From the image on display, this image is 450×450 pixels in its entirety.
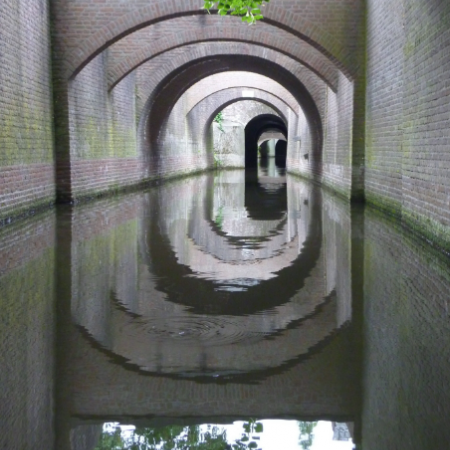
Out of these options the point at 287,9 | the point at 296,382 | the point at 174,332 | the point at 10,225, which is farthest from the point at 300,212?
the point at 296,382

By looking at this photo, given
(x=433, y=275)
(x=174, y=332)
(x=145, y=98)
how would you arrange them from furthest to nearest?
(x=145, y=98) → (x=433, y=275) → (x=174, y=332)

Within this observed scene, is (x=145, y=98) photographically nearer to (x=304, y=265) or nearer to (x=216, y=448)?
(x=304, y=265)

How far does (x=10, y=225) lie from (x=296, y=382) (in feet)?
23.9

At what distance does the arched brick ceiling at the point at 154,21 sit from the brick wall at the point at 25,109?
44 centimetres

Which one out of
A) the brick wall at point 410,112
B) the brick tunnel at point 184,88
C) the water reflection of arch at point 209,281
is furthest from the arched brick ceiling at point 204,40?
the water reflection of arch at point 209,281

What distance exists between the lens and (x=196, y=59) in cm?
2114

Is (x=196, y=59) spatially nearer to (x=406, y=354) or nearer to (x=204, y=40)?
(x=204, y=40)

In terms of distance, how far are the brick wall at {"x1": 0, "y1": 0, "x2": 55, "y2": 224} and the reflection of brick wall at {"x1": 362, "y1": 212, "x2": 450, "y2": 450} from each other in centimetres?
564

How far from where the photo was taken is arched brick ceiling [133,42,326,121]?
20.9 meters

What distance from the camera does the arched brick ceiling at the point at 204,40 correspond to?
16516mm

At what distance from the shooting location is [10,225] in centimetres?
1014

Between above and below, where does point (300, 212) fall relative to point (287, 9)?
below

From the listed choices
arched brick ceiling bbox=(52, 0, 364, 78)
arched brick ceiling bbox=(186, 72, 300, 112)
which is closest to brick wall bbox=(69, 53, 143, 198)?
arched brick ceiling bbox=(52, 0, 364, 78)

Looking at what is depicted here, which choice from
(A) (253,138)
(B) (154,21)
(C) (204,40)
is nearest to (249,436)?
(B) (154,21)
